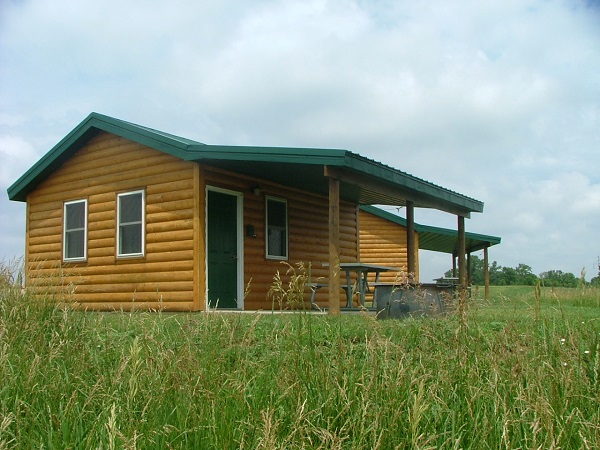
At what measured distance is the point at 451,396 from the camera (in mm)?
3732

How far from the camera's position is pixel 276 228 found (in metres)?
13.7

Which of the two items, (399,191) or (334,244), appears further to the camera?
(399,191)

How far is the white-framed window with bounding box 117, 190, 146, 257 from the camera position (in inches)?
484

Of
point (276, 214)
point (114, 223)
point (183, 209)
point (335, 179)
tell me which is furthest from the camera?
point (276, 214)

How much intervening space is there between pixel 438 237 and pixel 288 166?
14.9 m

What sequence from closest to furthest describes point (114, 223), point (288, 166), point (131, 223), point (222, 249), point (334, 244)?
point (334, 244)
point (288, 166)
point (222, 249)
point (131, 223)
point (114, 223)

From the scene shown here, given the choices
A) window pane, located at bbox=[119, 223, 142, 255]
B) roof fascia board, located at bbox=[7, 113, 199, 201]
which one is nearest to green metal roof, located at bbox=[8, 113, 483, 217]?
roof fascia board, located at bbox=[7, 113, 199, 201]

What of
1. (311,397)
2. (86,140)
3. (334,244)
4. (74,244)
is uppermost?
(86,140)

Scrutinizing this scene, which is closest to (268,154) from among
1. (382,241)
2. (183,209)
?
(183,209)

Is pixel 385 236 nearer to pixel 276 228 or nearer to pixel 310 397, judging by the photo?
pixel 276 228

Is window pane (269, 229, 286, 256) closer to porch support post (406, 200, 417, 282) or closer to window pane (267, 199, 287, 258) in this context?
window pane (267, 199, 287, 258)

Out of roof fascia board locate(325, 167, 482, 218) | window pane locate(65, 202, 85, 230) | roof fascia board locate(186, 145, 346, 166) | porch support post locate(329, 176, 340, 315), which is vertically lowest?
porch support post locate(329, 176, 340, 315)

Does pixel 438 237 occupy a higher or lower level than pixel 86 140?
lower

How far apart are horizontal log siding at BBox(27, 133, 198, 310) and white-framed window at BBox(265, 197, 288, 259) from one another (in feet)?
7.43
